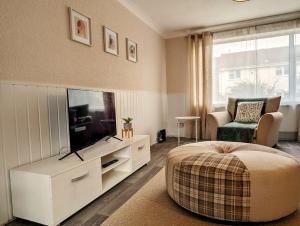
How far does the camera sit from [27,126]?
163cm

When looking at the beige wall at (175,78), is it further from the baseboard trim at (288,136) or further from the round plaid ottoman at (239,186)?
the round plaid ottoman at (239,186)

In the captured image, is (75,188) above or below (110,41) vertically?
below

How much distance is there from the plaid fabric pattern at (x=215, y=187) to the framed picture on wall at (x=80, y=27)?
1638 mm

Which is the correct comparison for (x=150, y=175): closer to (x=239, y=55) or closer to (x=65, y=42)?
(x=65, y=42)

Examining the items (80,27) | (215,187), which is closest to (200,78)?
(80,27)

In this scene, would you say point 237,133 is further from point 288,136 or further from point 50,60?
point 50,60

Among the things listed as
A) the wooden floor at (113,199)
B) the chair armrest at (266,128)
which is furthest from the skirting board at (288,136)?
the chair armrest at (266,128)

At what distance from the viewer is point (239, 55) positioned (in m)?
4.08

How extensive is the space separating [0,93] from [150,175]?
63.6 inches

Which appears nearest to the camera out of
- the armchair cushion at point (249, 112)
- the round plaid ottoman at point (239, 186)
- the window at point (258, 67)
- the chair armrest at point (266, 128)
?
the round plaid ottoman at point (239, 186)

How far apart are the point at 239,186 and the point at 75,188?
1135 mm

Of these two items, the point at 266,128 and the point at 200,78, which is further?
the point at 200,78

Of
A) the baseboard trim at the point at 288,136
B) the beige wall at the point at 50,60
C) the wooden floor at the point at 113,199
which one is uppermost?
the beige wall at the point at 50,60

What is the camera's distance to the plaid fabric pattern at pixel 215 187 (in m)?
1.30
